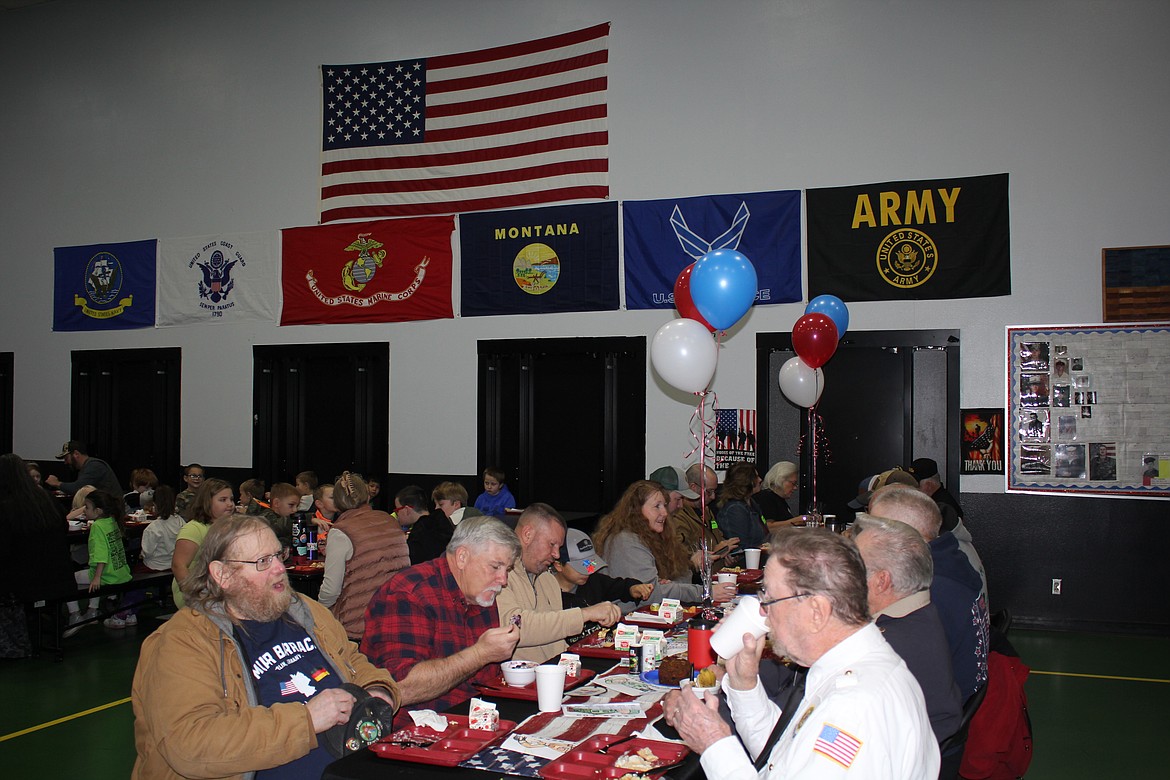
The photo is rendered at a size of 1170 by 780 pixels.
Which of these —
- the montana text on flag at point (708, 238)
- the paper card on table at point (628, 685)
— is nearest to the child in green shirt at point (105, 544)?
the montana text on flag at point (708, 238)

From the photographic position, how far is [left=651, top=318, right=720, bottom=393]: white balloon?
5.88 metres

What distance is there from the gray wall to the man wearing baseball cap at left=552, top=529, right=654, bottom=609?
4467mm

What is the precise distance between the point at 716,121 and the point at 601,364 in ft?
9.28

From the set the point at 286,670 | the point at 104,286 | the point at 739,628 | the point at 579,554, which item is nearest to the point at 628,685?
the point at 739,628

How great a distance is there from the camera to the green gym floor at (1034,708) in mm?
4836

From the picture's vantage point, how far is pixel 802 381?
776 centimetres

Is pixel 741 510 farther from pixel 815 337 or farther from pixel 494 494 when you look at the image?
pixel 494 494

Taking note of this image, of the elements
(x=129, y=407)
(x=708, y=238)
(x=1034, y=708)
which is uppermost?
(x=708, y=238)

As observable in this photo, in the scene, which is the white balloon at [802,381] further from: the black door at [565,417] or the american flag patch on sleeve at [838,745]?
the american flag patch on sleeve at [838,745]

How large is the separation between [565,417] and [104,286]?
6868 millimetres

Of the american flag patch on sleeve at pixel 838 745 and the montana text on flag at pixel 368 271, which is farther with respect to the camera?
the montana text on flag at pixel 368 271

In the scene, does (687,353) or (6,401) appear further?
(6,401)

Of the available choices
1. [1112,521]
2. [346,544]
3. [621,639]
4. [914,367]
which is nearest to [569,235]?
[914,367]

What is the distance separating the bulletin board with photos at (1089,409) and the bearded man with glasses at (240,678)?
733 centimetres
